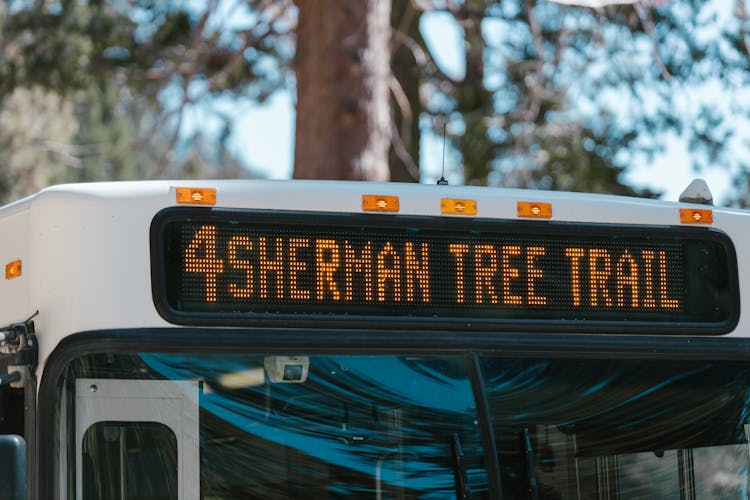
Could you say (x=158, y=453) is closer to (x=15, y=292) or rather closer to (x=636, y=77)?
(x=15, y=292)

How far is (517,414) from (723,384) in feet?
2.60

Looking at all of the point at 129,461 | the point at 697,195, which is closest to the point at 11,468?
the point at 129,461

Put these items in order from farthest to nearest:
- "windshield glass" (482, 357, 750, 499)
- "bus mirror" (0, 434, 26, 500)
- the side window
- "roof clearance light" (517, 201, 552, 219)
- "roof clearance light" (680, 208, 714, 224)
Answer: "roof clearance light" (680, 208, 714, 224) → "roof clearance light" (517, 201, 552, 219) → "windshield glass" (482, 357, 750, 499) → the side window → "bus mirror" (0, 434, 26, 500)

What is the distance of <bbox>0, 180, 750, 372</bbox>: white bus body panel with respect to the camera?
3504mm

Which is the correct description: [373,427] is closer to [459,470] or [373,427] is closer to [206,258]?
[459,470]

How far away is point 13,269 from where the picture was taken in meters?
3.81

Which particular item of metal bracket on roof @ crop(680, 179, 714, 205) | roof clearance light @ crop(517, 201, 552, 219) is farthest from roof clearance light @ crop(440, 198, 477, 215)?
metal bracket on roof @ crop(680, 179, 714, 205)

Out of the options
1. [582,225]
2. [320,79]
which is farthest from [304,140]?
[582,225]

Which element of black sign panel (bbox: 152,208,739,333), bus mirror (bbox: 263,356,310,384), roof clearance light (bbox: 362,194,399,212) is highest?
roof clearance light (bbox: 362,194,399,212)

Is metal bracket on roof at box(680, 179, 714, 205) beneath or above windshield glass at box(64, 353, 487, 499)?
above

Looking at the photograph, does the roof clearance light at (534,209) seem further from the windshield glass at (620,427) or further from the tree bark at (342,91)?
the tree bark at (342,91)

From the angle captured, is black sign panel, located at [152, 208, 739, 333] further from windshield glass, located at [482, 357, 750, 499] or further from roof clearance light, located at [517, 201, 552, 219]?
windshield glass, located at [482, 357, 750, 499]

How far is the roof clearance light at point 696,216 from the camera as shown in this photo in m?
Answer: 4.09

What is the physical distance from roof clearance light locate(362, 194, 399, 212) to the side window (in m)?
0.88
